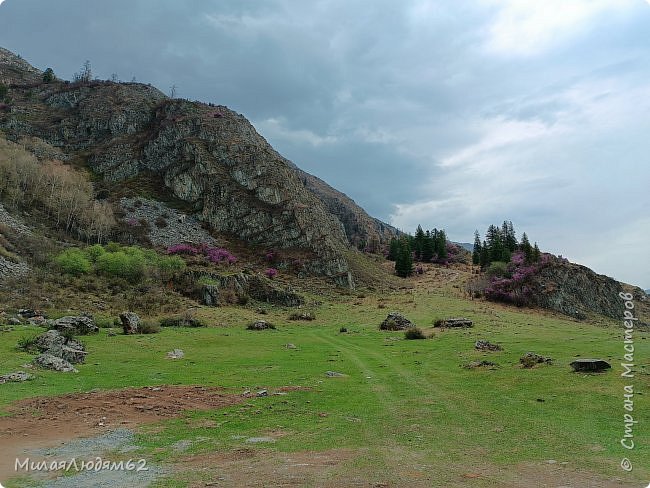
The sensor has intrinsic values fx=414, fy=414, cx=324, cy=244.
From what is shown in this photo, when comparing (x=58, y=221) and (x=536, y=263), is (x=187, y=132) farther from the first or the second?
(x=536, y=263)

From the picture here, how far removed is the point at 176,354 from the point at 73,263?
32.7m

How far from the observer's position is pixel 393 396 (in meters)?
16.3

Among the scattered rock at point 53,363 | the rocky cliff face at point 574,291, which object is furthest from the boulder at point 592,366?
the rocky cliff face at point 574,291

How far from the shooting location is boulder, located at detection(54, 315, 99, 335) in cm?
2928

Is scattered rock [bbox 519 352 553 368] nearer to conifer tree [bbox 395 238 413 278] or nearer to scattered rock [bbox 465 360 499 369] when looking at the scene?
scattered rock [bbox 465 360 499 369]

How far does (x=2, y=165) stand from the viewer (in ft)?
243

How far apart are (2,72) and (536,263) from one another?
20429cm

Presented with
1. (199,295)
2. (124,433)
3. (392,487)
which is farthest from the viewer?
(199,295)

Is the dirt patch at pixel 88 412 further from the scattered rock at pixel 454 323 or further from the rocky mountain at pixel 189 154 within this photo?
the rocky mountain at pixel 189 154

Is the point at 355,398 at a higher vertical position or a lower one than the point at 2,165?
lower

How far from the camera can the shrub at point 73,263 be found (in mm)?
49719

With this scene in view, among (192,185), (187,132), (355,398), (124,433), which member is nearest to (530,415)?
(355,398)

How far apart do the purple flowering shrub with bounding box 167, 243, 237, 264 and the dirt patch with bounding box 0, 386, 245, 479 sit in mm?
62489

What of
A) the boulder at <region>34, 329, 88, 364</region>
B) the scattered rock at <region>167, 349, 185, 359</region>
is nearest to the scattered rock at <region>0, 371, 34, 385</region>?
the boulder at <region>34, 329, 88, 364</region>
